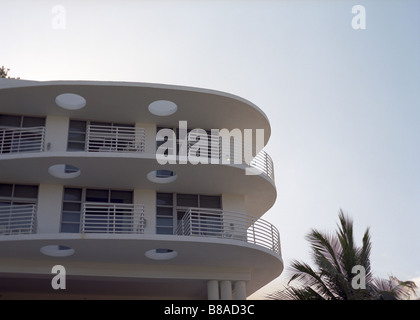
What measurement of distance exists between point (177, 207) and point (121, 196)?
210 centimetres

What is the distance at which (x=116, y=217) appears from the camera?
18.8 meters

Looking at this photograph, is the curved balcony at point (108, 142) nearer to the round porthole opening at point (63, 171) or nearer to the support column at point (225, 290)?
the round porthole opening at point (63, 171)

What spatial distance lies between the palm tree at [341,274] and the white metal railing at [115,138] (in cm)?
720

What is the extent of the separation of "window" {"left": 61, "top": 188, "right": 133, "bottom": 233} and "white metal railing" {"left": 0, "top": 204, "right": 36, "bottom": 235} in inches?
44.8

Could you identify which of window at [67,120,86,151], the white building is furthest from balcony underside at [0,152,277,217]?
window at [67,120,86,151]

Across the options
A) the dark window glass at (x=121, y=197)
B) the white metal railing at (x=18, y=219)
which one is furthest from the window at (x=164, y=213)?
the white metal railing at (x=18, y=219)

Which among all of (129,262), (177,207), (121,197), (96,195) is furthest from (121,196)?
(129,262)

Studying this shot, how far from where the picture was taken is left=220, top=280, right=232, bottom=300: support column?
61.3ft

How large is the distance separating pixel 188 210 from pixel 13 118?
755 centimetres

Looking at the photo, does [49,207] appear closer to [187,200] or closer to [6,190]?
[6,190]

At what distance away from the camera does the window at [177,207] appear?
19316 mm

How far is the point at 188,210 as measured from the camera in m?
19.2
